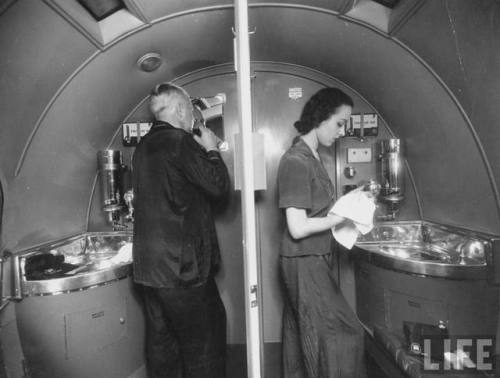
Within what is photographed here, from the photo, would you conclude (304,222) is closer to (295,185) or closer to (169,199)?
(295,185)

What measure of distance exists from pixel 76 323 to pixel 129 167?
→ 1.23 meters

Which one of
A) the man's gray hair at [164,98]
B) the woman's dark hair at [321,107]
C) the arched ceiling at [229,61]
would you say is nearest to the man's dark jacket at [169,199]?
the man's gray hair at [164,98]

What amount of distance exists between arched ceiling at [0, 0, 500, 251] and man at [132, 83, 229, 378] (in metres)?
0.54

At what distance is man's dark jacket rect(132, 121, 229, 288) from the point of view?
5.40 ft

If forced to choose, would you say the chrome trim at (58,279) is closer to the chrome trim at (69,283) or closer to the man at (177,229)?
the chrome trim at (69,283)

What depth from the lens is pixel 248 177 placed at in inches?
38.1

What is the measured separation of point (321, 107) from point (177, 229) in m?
1.04

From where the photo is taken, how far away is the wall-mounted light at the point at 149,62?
2156mm

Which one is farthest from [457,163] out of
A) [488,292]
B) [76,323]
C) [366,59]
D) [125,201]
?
[76,323]

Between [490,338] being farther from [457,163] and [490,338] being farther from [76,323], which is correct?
[76,323]

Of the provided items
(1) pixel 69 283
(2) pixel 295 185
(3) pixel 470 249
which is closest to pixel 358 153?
(3) pixel 470 249

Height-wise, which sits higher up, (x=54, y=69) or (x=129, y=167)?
(x=54, y=69)

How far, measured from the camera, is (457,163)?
2.04 meters

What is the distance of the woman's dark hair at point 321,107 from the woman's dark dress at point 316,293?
0.66ft
